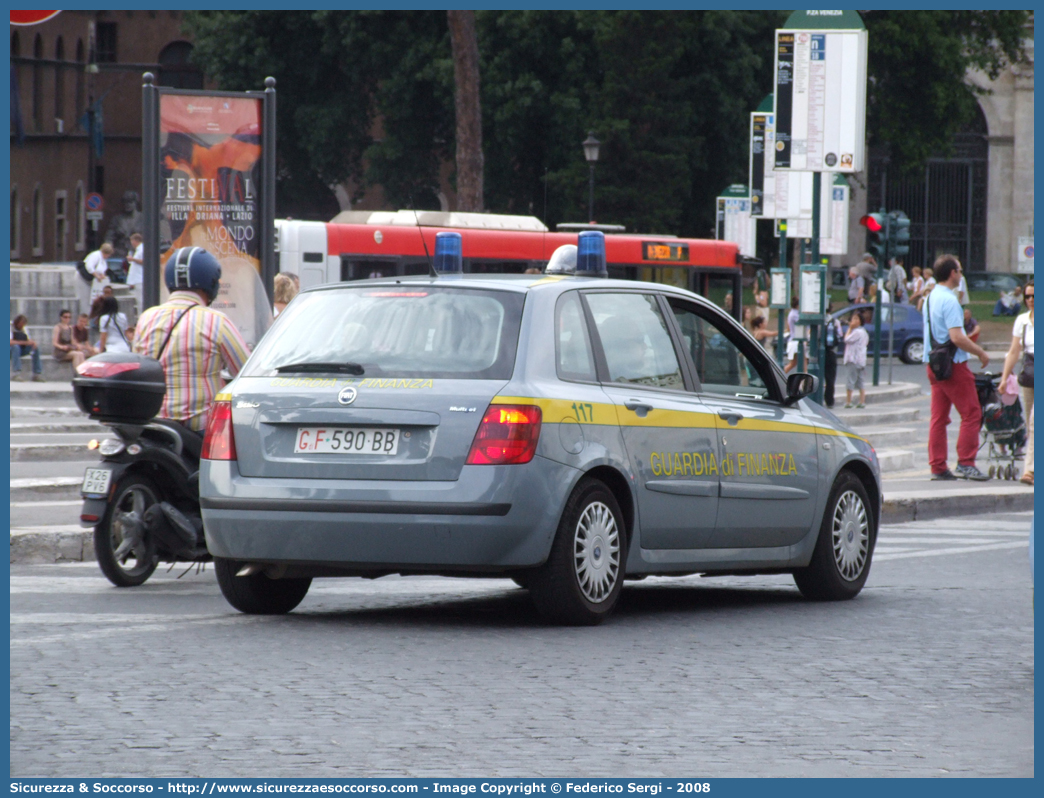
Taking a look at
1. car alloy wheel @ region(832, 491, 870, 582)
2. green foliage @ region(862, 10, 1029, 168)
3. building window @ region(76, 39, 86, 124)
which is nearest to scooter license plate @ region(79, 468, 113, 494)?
car alloy wheel @ region(832, 491, 870, 582)

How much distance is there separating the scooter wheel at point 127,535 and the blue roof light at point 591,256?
2.45 metres

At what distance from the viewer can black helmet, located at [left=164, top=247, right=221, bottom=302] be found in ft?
32.1

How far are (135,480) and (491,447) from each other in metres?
2.52

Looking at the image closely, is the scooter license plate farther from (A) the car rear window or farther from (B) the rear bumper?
(B) the rear bumper

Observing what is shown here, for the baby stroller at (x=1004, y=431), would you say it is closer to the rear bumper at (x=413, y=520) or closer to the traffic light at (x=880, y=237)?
the rear bumper at (x=413, y=520)

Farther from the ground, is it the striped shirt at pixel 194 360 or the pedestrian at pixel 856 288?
the pedestrian at pixel 856 288

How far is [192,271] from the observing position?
386 inches

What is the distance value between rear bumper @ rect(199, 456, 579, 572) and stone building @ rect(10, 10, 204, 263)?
200 feet

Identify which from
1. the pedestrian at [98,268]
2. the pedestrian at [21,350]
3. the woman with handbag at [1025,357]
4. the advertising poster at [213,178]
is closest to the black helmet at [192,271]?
the advertising poster at [213,178]

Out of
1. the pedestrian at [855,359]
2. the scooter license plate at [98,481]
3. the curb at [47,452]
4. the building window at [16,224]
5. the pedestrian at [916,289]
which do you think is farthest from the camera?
the building window at [16,224]

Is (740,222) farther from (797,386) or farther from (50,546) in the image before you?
(797,386)

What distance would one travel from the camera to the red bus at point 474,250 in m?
30.1
